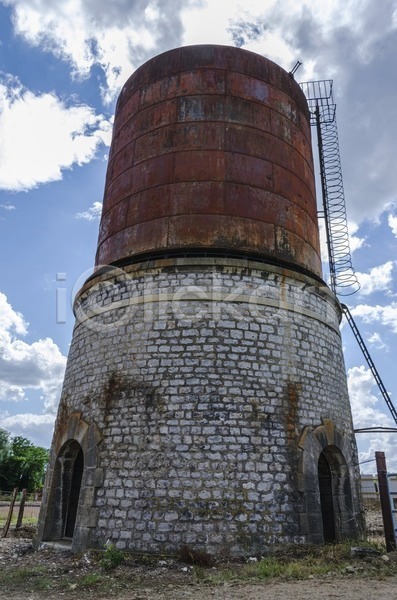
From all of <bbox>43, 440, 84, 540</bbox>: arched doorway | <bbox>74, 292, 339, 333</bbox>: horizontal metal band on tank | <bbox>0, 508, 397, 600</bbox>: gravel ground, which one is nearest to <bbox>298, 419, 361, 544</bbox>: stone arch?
<bbox>0, 508, 397, 600</bbox>: gravel ground

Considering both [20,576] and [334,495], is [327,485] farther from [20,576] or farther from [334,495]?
[20,576]

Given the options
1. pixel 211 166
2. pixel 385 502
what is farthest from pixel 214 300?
pixel 385 502

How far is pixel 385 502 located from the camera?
8.95 m

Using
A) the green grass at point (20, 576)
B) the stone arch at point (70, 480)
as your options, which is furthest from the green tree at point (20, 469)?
the green grass at point (20, 576)

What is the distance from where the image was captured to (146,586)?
258 inches

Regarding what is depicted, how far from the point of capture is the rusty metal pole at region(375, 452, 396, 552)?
8.70 m

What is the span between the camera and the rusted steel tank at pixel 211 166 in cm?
1026

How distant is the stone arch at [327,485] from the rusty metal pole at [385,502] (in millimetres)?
621

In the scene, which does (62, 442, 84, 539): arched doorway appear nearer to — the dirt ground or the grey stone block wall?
the grey stone block wall

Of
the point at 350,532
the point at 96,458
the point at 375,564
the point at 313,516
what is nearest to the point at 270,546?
the point at 313,516

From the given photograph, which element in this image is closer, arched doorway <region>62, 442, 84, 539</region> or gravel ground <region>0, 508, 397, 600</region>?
gravel ground <region>0, 508, 397, 600</region>

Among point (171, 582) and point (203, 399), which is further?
point (203, 399)

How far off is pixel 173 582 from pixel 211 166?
801cm

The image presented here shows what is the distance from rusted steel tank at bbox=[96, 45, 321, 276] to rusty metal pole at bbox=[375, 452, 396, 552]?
14.4ft
